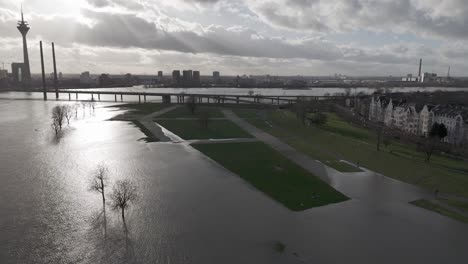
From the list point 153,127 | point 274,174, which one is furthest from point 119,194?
point 153,127

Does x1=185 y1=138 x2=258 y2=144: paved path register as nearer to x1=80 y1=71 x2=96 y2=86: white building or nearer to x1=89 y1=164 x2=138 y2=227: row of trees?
x1=89 y1=164 x2=138 y2=227: row of trees

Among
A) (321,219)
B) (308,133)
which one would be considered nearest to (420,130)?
(308,133)

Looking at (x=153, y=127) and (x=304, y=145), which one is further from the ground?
(x=153, y=127)

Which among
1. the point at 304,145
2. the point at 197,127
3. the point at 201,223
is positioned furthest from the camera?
the point at 197,127

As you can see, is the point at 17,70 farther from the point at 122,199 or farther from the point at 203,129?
the point at 122,199

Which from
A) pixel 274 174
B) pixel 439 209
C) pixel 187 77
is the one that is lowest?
pixel 439 209

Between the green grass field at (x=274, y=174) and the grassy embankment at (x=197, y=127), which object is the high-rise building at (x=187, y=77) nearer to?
the grassy embankment at (x=197, y=127)

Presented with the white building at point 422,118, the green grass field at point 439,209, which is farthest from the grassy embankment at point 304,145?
the white building at point 422,118

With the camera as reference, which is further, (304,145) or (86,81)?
(86,81)
